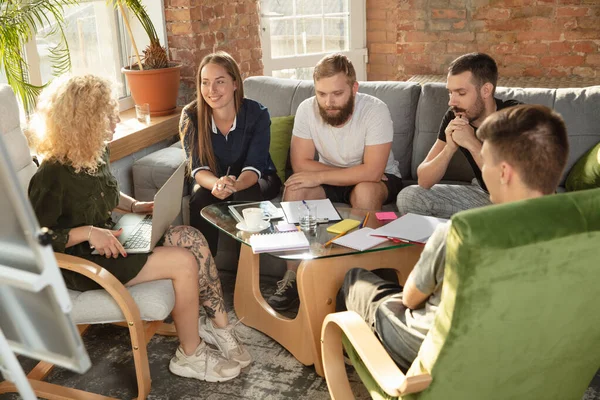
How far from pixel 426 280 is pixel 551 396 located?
457 millimetres

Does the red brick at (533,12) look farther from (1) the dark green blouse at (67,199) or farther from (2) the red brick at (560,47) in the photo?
(1) the dark green blouse at (67,199)

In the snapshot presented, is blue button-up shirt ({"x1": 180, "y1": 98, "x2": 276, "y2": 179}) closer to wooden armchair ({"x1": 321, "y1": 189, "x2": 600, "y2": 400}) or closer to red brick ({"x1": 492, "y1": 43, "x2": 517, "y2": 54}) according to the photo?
wooden armchair ({"x1": 321, "y1": 189, "x2": 600, "y2": 400})

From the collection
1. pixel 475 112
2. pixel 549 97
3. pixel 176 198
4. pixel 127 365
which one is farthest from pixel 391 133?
pixel 127 365

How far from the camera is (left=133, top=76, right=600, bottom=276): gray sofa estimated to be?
3207 mm

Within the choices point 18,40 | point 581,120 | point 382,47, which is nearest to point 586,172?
point 581,120

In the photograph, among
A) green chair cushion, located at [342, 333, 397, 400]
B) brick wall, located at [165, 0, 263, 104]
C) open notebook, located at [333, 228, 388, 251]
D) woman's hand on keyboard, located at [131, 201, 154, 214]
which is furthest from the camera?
brick wall, located at [165, 0, 263, 104]

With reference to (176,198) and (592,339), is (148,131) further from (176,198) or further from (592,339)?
(592,339)

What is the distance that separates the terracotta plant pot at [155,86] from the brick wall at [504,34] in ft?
6.73

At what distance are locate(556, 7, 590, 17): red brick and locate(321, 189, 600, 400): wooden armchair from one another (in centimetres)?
353

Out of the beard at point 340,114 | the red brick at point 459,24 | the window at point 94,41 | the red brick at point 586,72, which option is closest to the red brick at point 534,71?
the red brick at point 586,72

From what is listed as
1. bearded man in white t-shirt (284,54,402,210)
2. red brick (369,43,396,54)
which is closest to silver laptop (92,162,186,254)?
bearded man in white t-shirt (284,54,402,210)

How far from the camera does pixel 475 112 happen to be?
2.99 meters

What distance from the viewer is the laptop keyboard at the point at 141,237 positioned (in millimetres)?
2520

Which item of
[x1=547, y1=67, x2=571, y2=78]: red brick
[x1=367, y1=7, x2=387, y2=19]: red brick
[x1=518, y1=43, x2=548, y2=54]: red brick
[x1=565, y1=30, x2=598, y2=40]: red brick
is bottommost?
[x1=547, y1=67, x2=571, y2=78]: red brick
